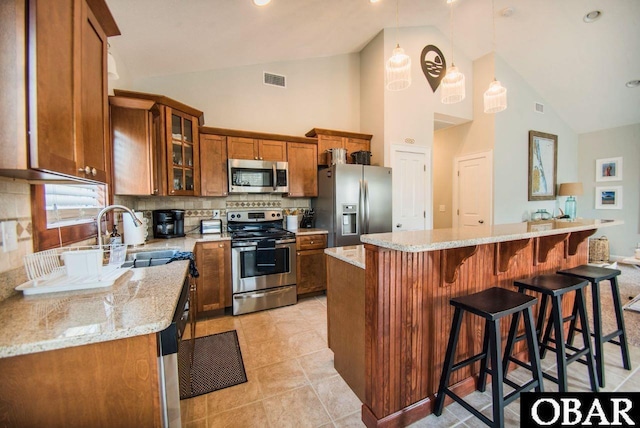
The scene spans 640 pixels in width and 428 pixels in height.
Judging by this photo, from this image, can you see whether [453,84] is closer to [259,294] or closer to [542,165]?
[259,294]

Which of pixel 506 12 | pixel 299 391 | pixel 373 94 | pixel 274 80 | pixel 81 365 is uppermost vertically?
pixel 506 12

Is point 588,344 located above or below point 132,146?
below

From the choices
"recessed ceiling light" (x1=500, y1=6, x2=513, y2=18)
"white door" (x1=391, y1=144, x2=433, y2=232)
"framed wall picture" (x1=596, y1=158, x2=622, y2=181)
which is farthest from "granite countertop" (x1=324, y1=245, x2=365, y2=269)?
"framed wall picture" (x1=596, y1=158, x2=622, y2=181)

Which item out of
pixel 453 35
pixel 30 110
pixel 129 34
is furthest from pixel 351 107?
pixel 30 110

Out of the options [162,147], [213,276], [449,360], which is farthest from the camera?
[213,276]

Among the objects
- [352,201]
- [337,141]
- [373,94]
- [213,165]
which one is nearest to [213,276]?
[213,165]

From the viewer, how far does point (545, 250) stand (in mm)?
2111

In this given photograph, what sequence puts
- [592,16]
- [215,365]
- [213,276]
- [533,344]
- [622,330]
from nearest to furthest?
[533,344] < [622,330] < [215,365] < [213,276] < [592,16]

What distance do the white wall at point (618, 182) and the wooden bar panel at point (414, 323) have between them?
613 centimetres

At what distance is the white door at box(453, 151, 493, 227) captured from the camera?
466cm

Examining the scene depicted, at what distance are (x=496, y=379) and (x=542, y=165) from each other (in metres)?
5.66

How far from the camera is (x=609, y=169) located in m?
5.68

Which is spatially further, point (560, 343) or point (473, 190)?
point (473, 190)

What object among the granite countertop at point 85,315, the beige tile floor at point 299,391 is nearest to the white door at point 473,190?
the beige tile floor at point 299,391
